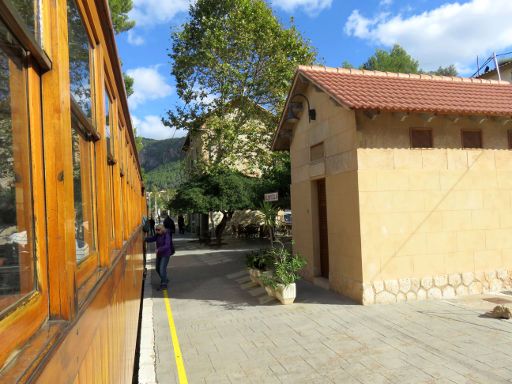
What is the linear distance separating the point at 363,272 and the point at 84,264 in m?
6.67

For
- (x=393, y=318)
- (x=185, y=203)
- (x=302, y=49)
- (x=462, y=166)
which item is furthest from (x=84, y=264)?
(x=302, y=49)

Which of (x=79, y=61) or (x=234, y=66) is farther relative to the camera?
(x=234, y=66)

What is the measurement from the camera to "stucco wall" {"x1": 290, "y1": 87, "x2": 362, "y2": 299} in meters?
8.09

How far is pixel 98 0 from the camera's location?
7.06 ft

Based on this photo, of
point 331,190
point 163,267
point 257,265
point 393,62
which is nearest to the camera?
point 331,190

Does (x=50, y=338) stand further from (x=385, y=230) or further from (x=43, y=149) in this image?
(x=385, y=230)

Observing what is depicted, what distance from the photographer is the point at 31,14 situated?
111 cm

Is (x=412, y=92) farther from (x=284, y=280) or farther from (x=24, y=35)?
(x=24, y=35)

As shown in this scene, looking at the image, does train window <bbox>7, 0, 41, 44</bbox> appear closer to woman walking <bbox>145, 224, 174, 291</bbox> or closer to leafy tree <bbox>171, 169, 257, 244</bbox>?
woman walking <bbox>145, 224, 174, 291</bbox>

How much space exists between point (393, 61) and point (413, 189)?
39.6 metres

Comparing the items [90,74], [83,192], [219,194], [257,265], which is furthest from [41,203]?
[219,194]

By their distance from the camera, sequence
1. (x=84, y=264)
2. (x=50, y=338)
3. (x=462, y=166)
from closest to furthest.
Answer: (x=50, y=338) → (x=84, y=264) → (x=462, y=166)

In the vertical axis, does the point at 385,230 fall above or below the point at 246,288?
above

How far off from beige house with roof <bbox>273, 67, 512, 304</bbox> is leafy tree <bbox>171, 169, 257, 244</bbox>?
10.2 metres
